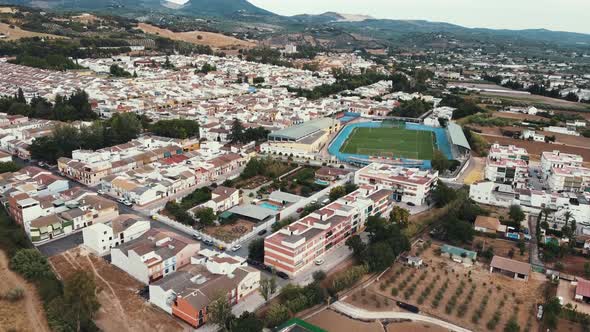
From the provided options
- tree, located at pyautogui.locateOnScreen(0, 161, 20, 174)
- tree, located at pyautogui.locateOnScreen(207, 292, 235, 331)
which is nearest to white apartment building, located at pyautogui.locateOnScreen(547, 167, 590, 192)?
tree, located at pyautogui.locateOnScreen(207, 292, 235, 331)

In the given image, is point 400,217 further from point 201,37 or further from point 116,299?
point 201,37

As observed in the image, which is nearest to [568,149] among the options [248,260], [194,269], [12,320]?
[248,260]

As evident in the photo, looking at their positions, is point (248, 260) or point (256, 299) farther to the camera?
point (248, 260)

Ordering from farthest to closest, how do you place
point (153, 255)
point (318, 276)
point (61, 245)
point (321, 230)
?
point (61, 245), point (321, 230), point (153, 255), point (318, 276)

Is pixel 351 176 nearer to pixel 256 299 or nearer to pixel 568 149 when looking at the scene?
pixel 256 299

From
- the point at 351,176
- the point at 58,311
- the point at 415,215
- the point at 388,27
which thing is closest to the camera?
the point at 58,311

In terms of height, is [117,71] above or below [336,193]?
above

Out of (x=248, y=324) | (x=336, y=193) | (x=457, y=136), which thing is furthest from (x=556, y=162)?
(x=248, y=324)

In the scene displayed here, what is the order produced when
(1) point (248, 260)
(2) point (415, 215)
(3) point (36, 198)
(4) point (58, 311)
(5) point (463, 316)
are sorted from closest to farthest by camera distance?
(4) point (58, 311) → (5) point (463, 316) → (1) point (248, 260) → (3) point (36, 198) → (2) point (415, 215)
